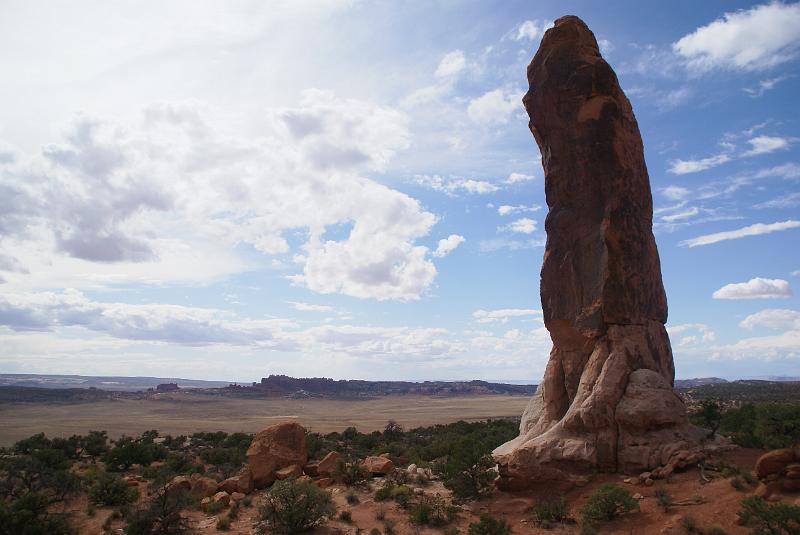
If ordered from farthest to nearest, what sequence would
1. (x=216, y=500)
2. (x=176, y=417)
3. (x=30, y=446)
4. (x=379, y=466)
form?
1. (x=176, y=417)
2. (x=30, y=446)
3. (x=379, y=466)
4. (x=216, y=500)

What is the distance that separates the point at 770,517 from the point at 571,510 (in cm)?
443

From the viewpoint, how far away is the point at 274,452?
18.6 metres

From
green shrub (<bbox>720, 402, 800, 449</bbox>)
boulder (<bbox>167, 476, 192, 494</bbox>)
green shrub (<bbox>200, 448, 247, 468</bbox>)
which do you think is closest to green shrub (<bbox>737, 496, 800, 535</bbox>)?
green shrub (<bbox>720, 402, 800, 449</bbox>)

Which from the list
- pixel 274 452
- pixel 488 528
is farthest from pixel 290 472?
pixel 488 528

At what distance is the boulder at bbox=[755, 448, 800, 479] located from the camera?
11508mm

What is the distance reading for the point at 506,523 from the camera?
1299 centimetres

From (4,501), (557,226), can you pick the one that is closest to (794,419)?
(557,226)

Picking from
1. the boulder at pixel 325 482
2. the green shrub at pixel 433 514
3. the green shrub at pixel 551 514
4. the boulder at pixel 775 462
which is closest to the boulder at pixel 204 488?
the boulder at pixel 325 482

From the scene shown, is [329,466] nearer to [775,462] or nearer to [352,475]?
[352,475]

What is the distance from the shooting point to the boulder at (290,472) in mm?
17877

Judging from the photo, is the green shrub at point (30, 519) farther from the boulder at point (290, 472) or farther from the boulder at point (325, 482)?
the boulder at point (325, 482)

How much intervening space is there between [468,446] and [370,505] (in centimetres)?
351

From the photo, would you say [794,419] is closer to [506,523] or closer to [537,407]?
[537,407]

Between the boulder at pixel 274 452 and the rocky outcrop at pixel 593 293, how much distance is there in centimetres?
761
